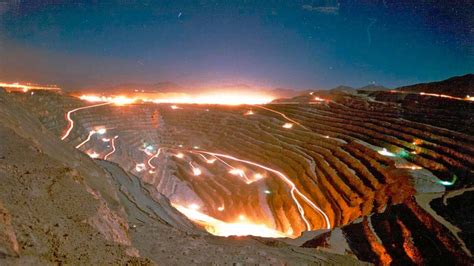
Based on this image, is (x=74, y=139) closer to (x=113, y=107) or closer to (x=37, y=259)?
(x=113, y=107)

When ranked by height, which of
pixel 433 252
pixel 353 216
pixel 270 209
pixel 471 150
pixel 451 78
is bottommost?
pixel 270 209

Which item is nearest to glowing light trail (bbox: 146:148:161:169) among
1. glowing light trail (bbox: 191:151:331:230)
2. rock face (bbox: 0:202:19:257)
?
glowing light trail (bbox: 191:151:331:230)

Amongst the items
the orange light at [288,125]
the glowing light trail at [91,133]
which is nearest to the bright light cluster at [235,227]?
the glowing light trail at [91,133]

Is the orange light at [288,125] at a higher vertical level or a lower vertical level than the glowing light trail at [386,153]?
higher

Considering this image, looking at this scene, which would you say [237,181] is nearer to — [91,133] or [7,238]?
[91,133]

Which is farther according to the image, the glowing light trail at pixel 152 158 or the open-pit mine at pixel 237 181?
the glowing light trail at pixel 152 158

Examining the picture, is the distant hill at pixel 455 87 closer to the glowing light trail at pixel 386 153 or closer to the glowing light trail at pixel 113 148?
the glowing light trail at pixel 386 153

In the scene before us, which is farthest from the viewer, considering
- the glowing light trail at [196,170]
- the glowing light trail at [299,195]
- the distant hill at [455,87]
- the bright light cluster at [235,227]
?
the distant hill at [455,87]

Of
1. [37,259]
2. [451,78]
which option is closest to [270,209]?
[37,259]

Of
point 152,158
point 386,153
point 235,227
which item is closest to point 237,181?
point 235,227
